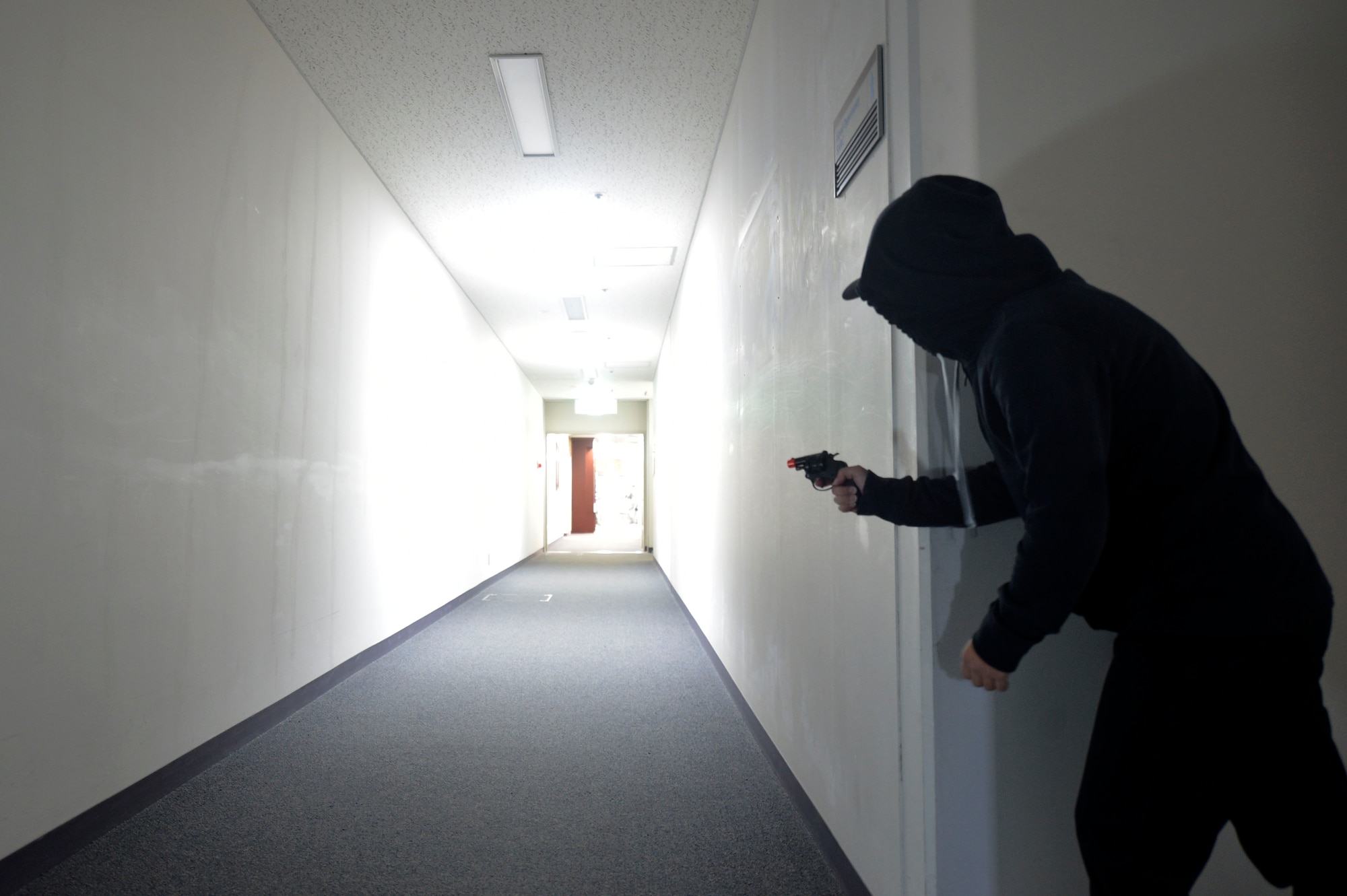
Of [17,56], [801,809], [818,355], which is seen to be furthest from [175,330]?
[801,809]

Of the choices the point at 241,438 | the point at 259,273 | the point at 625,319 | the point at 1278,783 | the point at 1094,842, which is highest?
the point at 625,319

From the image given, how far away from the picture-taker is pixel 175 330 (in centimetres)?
237

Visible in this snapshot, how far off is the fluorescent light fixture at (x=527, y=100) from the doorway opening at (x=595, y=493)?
31.2ft

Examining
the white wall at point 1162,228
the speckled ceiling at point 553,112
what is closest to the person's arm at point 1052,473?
the white wall at point 1162,228

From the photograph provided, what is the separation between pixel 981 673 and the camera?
0.92m

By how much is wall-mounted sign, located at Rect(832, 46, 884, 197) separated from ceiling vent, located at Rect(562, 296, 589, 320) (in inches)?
218

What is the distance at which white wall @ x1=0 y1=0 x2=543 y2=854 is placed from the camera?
1776mm

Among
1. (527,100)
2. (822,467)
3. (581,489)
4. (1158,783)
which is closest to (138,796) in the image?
(822,467)

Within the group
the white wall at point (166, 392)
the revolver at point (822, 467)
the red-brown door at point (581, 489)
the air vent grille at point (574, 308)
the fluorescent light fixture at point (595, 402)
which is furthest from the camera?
the red-brown door at point (581, 489)

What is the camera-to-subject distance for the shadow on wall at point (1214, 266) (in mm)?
1259

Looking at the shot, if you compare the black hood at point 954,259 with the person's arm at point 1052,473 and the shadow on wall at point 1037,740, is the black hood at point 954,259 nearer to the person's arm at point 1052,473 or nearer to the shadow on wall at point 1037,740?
the person's arm at point 1052,473

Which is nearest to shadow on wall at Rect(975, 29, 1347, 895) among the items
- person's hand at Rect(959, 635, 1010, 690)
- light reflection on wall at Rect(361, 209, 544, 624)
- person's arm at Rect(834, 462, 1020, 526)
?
person's arm at Rect(834, 462, 1020, 526)

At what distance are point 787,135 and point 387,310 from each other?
317cm

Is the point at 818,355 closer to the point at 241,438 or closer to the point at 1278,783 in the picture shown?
the point at 1278,783
